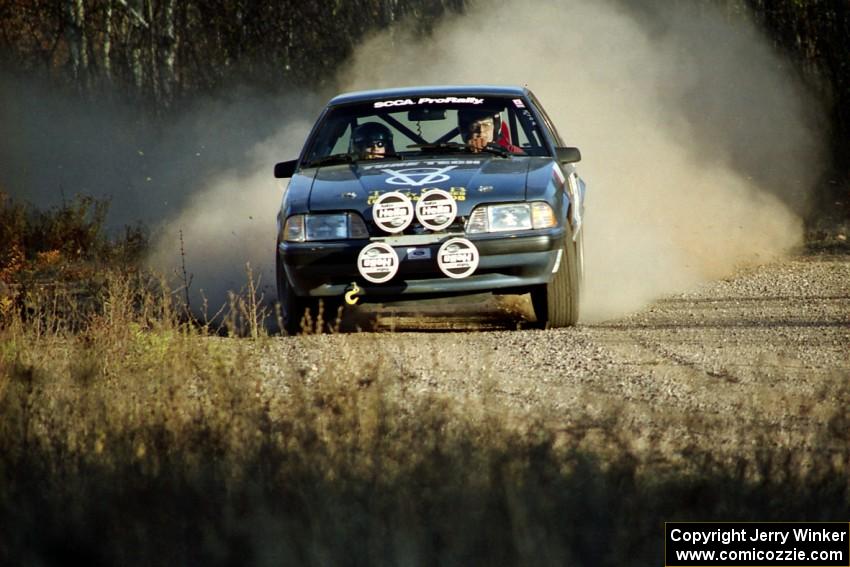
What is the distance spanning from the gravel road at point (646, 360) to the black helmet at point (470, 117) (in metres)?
1.29

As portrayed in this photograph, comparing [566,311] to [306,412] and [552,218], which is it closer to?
[552,218]

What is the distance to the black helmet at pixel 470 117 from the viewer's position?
35.4 ft

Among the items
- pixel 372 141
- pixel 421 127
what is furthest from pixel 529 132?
pixel 372 141

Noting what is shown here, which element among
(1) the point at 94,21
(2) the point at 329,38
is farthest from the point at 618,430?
(1) the point at 94,21

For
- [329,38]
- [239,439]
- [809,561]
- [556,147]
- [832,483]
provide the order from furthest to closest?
[329,38] < [556,147] < [239,439] < [832,483] < [809,561]

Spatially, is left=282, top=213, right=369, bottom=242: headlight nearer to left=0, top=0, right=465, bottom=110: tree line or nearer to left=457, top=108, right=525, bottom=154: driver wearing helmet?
left=457, top=108, right=525, bottom=154: driver wearing helmet

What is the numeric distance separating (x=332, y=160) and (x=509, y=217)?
5.40 feet

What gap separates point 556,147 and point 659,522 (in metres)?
5.91

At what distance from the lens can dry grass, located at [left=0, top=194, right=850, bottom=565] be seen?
4.98m

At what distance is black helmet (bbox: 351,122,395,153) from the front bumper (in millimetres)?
1326

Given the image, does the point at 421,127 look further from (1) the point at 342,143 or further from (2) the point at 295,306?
(2) the point at 295,306

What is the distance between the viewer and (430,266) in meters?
9.31

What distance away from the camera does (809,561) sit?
4895 millimetres

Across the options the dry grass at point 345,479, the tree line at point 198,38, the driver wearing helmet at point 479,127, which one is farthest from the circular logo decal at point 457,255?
the tree line at point 198,38
